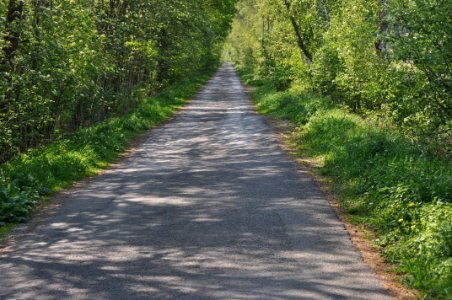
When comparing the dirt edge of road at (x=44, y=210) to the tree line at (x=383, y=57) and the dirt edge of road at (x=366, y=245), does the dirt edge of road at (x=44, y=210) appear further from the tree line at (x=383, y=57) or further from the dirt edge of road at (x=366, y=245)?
the tree line at (x=383, y=57)

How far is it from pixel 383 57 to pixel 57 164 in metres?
9.36

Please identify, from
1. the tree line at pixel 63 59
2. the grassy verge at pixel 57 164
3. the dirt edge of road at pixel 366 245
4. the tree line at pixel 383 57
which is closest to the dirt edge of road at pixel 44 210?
the grassy verge at pixel 57 164

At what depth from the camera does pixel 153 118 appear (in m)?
23.7

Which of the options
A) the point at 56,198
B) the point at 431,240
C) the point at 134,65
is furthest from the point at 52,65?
the point at 134,65

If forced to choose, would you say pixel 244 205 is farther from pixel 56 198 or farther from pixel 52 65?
pixel 52 65

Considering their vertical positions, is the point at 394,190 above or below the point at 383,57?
below

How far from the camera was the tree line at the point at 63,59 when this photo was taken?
1208 centimetres

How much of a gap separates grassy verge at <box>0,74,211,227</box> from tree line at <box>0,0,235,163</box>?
931 mm

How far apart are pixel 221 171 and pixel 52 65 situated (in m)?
4.78

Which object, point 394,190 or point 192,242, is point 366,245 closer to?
point 394,190

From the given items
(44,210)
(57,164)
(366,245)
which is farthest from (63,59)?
(366,245)

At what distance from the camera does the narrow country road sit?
5.93 meters

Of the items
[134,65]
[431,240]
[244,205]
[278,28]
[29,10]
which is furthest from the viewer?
[278,28]

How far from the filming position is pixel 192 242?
7535 mm
